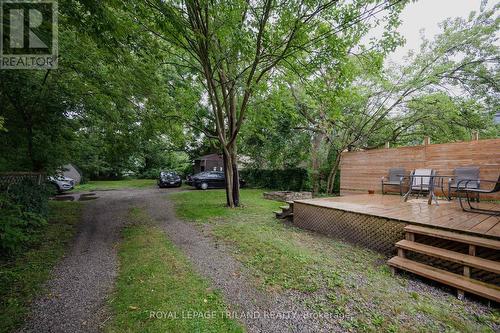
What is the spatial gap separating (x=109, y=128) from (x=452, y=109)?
13748mm

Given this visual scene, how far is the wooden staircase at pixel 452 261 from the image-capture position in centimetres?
238

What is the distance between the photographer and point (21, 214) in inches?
181

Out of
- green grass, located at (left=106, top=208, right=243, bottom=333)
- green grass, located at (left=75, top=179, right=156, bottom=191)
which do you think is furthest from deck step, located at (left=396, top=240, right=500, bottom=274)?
green grass, located at (left=75, top=179, right=156, bottom=191)

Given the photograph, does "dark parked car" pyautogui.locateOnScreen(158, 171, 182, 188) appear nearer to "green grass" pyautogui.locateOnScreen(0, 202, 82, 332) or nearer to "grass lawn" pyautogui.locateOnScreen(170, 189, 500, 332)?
"green grass" pyautogui.locateOnScreen(0, 202, 82, 332)

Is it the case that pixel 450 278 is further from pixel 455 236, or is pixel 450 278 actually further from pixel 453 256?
pixel 455 236

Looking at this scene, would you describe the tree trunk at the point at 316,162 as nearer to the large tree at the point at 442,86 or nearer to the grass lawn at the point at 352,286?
the large tree at the point at 442,86

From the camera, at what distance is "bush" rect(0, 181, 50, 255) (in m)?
3.68

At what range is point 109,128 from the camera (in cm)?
768

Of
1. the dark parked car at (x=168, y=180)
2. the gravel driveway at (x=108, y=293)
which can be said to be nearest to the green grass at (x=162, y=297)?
the gravel driveway at (x=108, y=293)

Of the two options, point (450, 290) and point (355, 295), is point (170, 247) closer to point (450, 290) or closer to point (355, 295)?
point (355, 295)

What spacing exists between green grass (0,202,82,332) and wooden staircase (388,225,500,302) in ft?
15.3

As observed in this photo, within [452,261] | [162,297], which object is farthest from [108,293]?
[452,261]

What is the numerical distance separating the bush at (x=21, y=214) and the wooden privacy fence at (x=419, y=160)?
10.1 metres

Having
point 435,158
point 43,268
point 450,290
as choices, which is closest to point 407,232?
point 450,290
